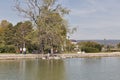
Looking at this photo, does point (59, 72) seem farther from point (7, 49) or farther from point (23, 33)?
point (23, 33)

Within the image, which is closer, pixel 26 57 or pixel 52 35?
pixel 26 57

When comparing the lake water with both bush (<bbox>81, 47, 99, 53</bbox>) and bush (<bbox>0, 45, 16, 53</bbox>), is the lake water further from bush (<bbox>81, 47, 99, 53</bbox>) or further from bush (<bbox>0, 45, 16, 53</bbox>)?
bush (<bbox>81, 47, 99, 53</bbox>)

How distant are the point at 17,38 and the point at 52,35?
596cm

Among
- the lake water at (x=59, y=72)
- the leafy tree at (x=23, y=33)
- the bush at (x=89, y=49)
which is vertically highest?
the leafy tree at (x=23, y=33)

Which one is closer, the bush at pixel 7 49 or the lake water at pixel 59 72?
the lake water at pixel 59 72

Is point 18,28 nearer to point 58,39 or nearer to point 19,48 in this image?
point 19,48

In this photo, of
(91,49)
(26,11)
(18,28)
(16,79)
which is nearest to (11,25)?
(18,28)

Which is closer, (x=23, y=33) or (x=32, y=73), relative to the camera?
(x=32, y=73)

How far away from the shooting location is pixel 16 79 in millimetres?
19922

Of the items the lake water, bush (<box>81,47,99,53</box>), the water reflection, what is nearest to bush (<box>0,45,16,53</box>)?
bush (<box>81,47,99,53</box>)

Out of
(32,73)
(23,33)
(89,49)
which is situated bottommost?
(32,73)

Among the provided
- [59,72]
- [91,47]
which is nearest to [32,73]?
[59,72]

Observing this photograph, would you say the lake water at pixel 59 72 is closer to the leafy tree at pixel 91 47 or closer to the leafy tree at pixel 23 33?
the leafy tree at pixel 23 33

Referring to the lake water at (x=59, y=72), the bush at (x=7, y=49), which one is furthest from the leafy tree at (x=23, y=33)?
the lake water at (x=59, y=72)
